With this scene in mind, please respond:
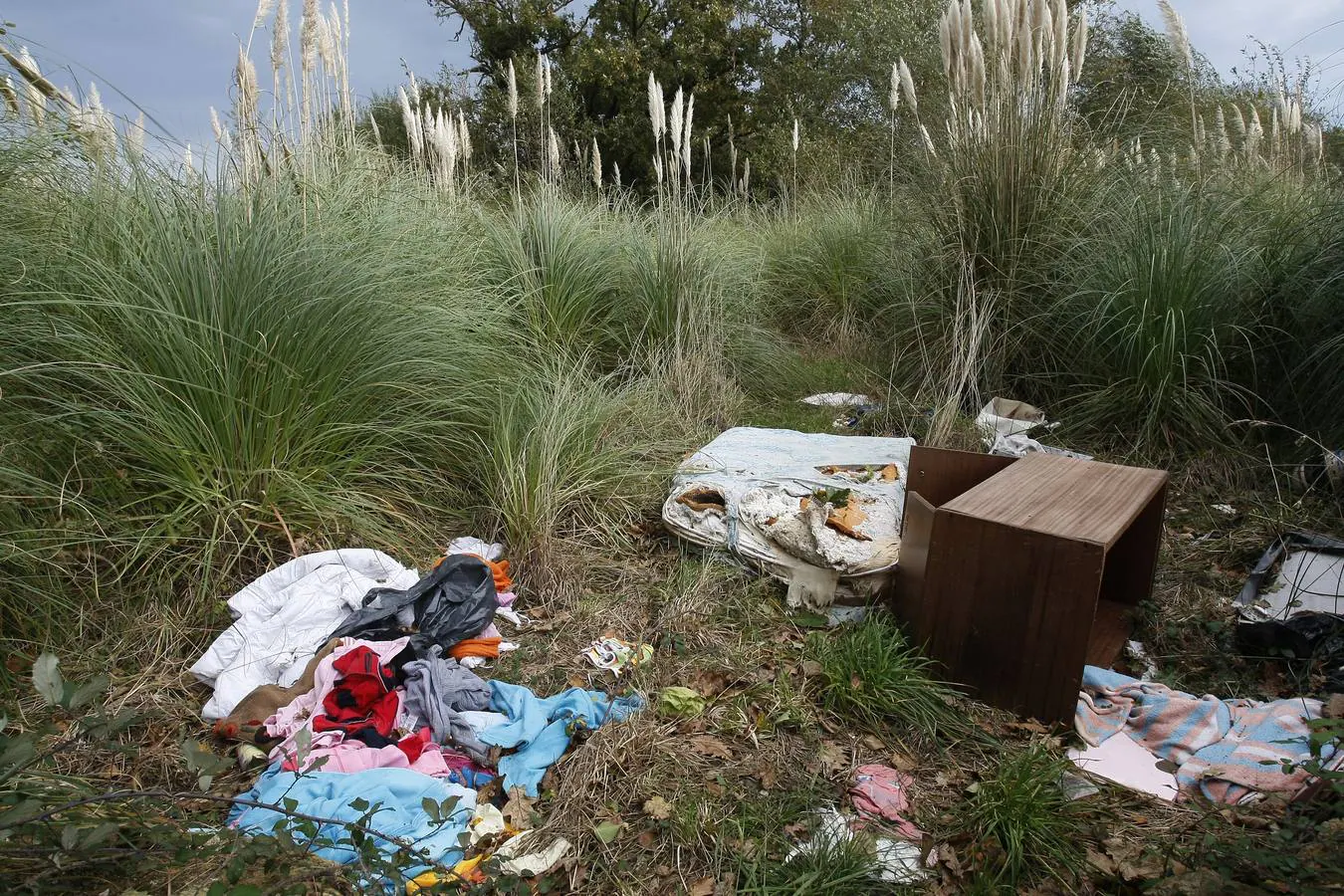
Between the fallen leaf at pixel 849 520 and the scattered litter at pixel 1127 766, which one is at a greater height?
the fallen leaf at pixel 849 520

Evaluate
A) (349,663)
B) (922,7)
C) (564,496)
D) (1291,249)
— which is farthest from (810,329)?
(922,7)

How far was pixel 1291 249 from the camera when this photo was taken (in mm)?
3834

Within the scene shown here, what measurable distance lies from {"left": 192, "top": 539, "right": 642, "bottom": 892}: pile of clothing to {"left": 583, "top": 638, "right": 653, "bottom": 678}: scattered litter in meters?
0.15

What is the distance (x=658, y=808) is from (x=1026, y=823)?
2.84 ft

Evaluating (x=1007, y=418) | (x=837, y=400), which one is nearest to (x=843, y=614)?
(x=1007, y=418)

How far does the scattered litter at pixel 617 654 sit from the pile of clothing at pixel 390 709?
0.15 m

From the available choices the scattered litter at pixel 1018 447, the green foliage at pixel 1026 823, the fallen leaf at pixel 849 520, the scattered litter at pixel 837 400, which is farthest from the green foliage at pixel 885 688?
the scattered litter at pixel 837 400

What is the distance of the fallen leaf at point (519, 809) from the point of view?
6.27 ft

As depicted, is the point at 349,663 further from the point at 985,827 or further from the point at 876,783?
the point at 985,827

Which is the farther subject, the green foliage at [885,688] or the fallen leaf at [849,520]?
the fallen leaf at [849,520]

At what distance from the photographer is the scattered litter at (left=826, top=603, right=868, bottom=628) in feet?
9.11

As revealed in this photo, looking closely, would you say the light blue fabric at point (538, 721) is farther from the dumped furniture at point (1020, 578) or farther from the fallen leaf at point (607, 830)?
the dumped furniture at point (1020, 578)

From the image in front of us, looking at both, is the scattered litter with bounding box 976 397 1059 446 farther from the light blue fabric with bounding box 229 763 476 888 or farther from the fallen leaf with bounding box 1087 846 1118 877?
the light blue fabric with bounding box 229 763 476 888

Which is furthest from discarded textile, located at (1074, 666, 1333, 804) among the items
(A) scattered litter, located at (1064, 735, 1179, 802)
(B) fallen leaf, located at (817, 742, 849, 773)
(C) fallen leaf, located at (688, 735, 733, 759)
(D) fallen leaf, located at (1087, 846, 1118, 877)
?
(C) fallen leaf, located at (688, 735, 733, 759)
